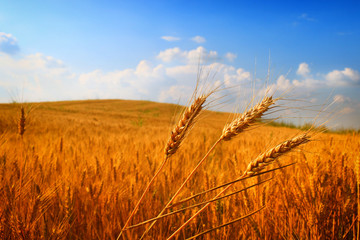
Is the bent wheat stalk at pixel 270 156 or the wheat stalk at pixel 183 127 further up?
the wheat stalk at pixel 183 127

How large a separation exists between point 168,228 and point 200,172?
3.26 feet

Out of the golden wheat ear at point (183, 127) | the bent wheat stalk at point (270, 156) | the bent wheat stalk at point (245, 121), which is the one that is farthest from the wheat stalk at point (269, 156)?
the golden wheat ear at point (183, 127)

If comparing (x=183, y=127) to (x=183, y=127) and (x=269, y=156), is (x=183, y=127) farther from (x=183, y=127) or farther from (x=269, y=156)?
(x=269, y=156)

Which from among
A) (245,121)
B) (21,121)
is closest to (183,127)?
(245,121)

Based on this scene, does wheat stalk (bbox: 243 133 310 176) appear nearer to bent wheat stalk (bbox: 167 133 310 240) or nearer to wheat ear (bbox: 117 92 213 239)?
bent wheat stalk (bbox: 167 133 310 240)

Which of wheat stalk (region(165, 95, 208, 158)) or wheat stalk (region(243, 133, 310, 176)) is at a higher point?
wheat stalk (region(165, 95, 208, 158))

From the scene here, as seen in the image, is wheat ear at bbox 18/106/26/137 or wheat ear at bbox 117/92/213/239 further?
wheat ear at bbox 18/106/26/137

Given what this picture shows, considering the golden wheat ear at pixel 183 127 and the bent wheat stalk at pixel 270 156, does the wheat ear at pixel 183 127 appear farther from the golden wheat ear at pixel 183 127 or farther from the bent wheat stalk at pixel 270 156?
the bent wheat stalk at pixel 270 156

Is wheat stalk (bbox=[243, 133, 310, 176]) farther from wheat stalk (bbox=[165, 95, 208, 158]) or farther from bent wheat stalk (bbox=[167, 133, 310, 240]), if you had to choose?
wheat stalk (bbox=[165, 95, 208, 158])

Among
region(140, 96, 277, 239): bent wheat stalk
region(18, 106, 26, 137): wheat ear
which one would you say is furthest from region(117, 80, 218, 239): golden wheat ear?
region(18, 106, 26, 137): wheat ear

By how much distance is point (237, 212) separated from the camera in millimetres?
1299

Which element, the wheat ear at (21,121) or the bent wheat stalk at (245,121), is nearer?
the bent wheat stalk at (245,121)

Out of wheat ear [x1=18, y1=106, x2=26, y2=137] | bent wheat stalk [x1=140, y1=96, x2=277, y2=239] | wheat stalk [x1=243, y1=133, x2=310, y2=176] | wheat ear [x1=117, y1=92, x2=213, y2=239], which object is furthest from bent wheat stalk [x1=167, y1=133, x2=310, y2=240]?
wheat ear [x1=18, y1=106, x2=26, y2=137]

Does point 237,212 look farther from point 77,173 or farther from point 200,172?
point 77,173
